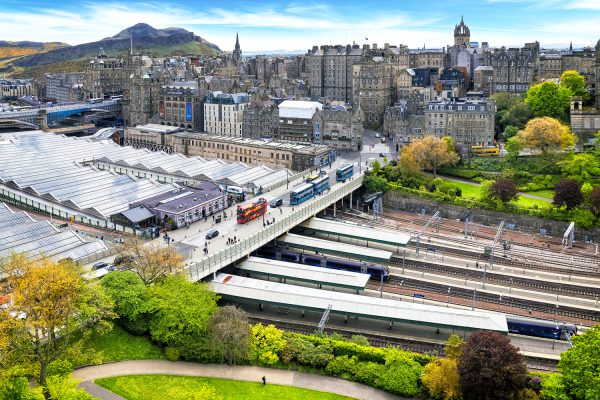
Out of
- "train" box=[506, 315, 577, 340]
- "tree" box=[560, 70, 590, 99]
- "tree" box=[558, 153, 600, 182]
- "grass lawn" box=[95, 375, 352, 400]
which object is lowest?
"grass lawn" box=[95, 375, 352, 400]

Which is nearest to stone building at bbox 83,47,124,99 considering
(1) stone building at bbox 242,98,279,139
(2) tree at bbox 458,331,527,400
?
(1) stone building at bbox 242,98,279,139

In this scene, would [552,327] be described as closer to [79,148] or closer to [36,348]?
[36,348]

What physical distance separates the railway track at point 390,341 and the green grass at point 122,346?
10.4 m

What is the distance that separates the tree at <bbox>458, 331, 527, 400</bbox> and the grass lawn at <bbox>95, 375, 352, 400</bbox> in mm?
8894

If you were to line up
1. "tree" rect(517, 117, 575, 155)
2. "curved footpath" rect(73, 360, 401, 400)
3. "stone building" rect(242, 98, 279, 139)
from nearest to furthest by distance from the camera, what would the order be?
1. "curved footpath" rect(73, 360, 401, 400)
2. "tree" rect(517, 117, 575, 155)
3. "stone building" rect(242, 98, 279, 139)

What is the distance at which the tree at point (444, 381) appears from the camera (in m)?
42.0

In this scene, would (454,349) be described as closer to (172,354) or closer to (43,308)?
(172,354)

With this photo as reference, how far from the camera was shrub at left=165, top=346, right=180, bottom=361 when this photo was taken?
1863 inches

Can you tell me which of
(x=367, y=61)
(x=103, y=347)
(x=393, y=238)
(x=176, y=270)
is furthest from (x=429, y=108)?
(x=103, y=347)

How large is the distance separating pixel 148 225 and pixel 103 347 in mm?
27845

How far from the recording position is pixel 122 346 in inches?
1897

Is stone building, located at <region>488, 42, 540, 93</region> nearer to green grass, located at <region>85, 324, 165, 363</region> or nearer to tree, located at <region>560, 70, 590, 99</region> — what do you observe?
tree, located at <region>560, 70, 590, 99</region>

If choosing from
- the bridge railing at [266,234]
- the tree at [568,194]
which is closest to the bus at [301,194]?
the bridge railing at [266,234]

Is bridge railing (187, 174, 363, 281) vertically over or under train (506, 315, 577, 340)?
over
